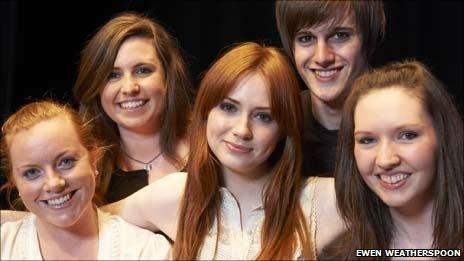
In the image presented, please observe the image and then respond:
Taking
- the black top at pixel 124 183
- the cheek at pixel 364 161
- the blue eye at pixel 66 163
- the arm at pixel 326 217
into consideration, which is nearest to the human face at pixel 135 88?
the black top at pixel 124 183

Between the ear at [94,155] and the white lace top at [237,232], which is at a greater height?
the ear at [94,155]

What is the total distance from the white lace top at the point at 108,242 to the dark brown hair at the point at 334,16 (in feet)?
2.90

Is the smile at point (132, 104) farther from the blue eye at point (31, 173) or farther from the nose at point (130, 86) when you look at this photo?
the blue eye at point (31, 173)

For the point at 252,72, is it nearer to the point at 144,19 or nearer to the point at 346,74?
the point at 346,74

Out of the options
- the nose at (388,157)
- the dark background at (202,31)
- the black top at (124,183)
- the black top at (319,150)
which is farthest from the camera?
the dark background at (202,31)

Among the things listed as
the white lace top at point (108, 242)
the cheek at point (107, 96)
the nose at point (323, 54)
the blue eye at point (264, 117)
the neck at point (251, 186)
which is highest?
the nose at point (323, 54)

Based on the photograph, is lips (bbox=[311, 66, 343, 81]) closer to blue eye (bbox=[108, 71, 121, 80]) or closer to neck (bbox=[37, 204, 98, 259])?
blue eye (bbox=[108, 71, 121, 80])

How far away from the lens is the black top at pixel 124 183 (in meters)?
2.83

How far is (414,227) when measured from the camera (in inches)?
87.1

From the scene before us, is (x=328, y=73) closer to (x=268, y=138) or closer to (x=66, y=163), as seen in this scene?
(x=268, y=138)

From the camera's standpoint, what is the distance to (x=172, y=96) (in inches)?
116

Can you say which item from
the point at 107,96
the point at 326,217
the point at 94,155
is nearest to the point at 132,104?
the point at 107,96

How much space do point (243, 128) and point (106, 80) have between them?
82 cm

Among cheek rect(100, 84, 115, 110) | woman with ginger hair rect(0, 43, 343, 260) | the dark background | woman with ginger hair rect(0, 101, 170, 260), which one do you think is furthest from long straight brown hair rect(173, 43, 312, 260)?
the dark background
